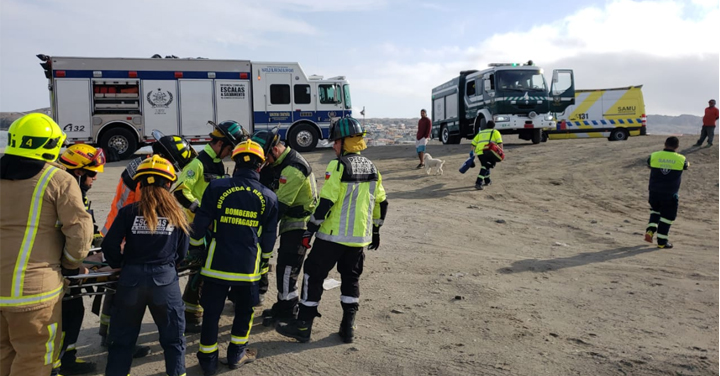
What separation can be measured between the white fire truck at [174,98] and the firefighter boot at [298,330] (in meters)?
13.9

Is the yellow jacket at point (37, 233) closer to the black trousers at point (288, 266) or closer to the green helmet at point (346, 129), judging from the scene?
the black trousers at point (288, 266)

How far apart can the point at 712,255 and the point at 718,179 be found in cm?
629

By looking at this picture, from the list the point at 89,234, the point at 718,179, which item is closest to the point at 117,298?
the point at 89,234

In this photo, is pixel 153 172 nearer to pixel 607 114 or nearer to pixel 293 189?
pixel 293 189

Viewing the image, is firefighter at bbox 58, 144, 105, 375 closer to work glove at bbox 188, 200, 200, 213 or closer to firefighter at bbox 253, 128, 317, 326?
work glove at bbox 188, 200, 200, 213

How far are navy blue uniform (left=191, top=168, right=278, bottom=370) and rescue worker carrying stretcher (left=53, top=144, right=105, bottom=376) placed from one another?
87 cm

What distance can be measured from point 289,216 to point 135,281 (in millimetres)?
1900

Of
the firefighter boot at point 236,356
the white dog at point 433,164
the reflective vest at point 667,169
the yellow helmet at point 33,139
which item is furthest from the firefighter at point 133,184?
the white dog at point 433,164

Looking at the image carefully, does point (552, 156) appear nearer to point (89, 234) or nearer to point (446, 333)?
point (446, 333)

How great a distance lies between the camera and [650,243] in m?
9.55

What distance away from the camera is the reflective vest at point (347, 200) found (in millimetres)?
4832

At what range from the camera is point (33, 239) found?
10.9 ft

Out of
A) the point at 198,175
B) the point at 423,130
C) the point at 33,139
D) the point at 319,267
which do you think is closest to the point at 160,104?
the point at 423,130

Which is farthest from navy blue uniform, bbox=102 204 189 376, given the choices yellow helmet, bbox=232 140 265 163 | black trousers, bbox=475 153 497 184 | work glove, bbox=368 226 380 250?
black trousers, bbox=475 153 497 184
